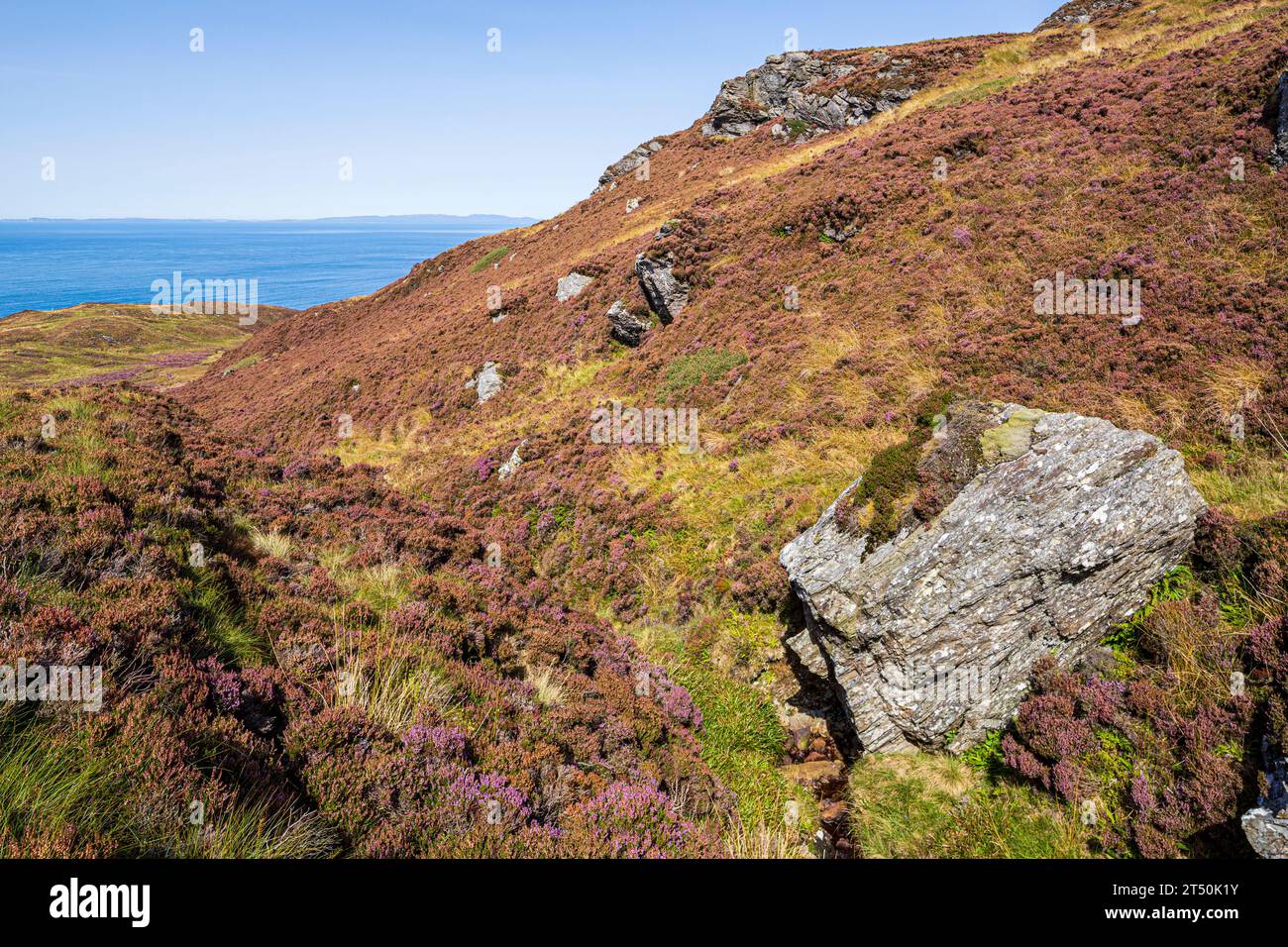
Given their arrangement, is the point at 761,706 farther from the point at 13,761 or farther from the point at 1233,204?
the point at 1233,204

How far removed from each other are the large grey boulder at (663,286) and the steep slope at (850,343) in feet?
0.50

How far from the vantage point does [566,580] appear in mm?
12914

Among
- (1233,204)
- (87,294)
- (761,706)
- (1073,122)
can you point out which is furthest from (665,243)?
(87,294)

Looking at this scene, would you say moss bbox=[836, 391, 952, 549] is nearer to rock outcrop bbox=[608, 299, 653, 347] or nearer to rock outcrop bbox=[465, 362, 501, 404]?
rock outcrop bbox=[608, 299, 653, 347]

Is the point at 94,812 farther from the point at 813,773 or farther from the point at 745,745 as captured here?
the point at 813,773

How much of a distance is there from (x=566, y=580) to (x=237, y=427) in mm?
29185

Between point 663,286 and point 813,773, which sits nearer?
point 813,773

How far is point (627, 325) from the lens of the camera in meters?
23.1

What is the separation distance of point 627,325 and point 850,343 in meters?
10.4

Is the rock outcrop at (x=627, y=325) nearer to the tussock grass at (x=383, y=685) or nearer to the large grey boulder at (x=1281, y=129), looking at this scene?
the large grey boulder at (x=1281, y=129)

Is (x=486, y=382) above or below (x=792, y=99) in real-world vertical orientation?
below

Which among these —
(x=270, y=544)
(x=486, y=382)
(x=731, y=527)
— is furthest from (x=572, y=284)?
(x=270, y=544)

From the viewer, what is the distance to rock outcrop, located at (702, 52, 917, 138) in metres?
36.4
